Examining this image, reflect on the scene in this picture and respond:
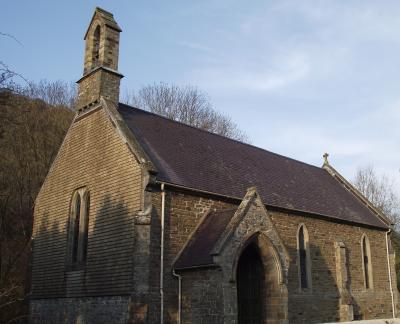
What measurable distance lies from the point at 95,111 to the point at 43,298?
8.70 m

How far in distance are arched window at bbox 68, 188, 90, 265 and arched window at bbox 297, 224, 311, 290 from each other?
1026 cm

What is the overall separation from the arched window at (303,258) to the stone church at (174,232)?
0.18 feet

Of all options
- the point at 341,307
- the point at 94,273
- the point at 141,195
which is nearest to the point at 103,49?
the point at 141,195

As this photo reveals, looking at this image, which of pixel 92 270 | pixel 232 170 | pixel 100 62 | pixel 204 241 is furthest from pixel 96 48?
pixel 204 241

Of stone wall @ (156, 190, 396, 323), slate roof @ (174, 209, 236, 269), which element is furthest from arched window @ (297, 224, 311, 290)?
slate roof @ (174, 209, 236, 269)

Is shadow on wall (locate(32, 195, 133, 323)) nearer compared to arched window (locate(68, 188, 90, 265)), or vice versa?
shadow on wall (locate(32, 195, 133, 323))

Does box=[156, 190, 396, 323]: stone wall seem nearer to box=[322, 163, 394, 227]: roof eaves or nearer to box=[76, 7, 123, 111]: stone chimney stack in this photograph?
box=[322, 163, 394, 227]: roof eaves

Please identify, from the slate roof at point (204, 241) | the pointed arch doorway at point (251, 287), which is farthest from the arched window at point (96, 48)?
the pointed arch doorway at point (251, 287)

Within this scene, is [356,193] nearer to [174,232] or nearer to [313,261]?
[313,261]

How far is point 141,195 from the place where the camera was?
17.3 metres

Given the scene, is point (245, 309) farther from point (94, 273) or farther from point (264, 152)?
point (264, 152)

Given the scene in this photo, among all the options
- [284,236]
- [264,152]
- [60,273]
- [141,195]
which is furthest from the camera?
[264,152]

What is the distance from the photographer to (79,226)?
67.9ft

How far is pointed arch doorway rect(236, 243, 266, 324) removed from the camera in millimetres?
18344
